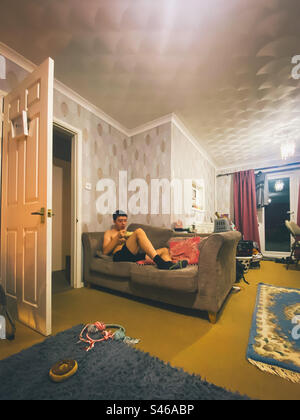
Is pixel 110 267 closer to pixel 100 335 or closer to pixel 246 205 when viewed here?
pixel 100 335

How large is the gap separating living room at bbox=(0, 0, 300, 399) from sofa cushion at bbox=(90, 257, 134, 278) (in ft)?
0.92

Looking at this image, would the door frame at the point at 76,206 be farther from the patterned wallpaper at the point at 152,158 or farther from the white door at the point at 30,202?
the patterned wallpaper at the point at 152,158

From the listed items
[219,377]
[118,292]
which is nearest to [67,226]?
[118,292]

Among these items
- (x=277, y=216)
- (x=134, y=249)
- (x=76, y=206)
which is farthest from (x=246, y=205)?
(x=76, y=206)

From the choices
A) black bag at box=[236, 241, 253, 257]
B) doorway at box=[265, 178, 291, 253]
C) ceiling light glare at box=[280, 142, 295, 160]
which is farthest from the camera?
doorway at box=[265, 178, 291, 253]

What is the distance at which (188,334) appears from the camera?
136cm

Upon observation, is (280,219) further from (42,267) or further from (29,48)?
(29,48)

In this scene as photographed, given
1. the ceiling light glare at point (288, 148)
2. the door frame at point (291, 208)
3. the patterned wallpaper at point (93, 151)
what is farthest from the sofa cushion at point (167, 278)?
the door frame at point (291, 208)

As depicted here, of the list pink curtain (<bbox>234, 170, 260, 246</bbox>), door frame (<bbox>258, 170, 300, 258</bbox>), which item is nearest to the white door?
pink curtain (<bbox>234, 170, 260, 246</bbox>)

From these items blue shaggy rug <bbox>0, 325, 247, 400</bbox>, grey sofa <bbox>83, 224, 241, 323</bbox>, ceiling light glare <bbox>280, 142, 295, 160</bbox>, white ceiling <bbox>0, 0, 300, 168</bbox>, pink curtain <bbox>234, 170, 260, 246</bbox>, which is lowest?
blue shaggy rug <bbox>0, 325, 247, 400</bbox>

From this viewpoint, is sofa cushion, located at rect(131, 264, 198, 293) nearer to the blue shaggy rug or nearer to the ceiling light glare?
the blue shaggy rug

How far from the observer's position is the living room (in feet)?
4.52
